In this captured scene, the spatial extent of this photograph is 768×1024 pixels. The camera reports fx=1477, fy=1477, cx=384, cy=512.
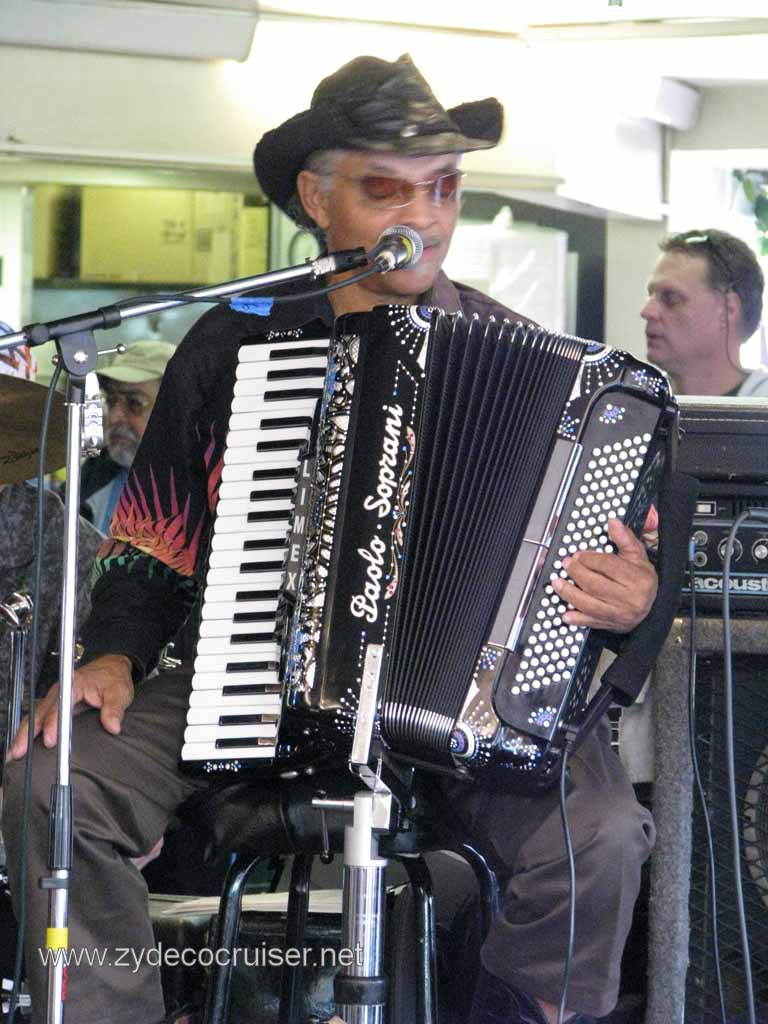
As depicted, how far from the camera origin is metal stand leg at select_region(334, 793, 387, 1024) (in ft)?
5.85

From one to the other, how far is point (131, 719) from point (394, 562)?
1.71 ft

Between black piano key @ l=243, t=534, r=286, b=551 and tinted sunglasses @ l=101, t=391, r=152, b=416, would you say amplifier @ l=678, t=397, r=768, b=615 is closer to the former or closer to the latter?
black piano key @ l=243, t=534, r=286, b=551

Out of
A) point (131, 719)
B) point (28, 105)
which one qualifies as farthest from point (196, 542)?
point (28, 105)

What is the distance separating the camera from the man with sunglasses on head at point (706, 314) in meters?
4.16

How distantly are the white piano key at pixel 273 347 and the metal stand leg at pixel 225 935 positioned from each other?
0.71 m

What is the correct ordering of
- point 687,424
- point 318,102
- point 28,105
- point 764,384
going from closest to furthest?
point 687,424 → point 318,102 → point 764,384 → point 28,105

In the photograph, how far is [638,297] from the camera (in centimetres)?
623

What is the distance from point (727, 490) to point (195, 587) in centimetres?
86

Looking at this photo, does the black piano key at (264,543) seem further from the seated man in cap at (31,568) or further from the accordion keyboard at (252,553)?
the seated man in cap at (31,568)

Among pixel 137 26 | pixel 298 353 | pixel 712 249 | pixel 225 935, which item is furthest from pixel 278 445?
pixel 137 26

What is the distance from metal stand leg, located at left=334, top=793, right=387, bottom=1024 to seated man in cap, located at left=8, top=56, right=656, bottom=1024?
0.26 metres

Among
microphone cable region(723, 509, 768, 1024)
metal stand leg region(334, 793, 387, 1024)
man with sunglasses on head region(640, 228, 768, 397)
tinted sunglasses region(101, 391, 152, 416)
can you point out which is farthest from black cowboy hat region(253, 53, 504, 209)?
tinted sunglasses region(101, 391, 152, 416)

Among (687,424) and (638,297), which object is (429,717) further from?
(638,297)

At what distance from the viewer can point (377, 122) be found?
2.35m
